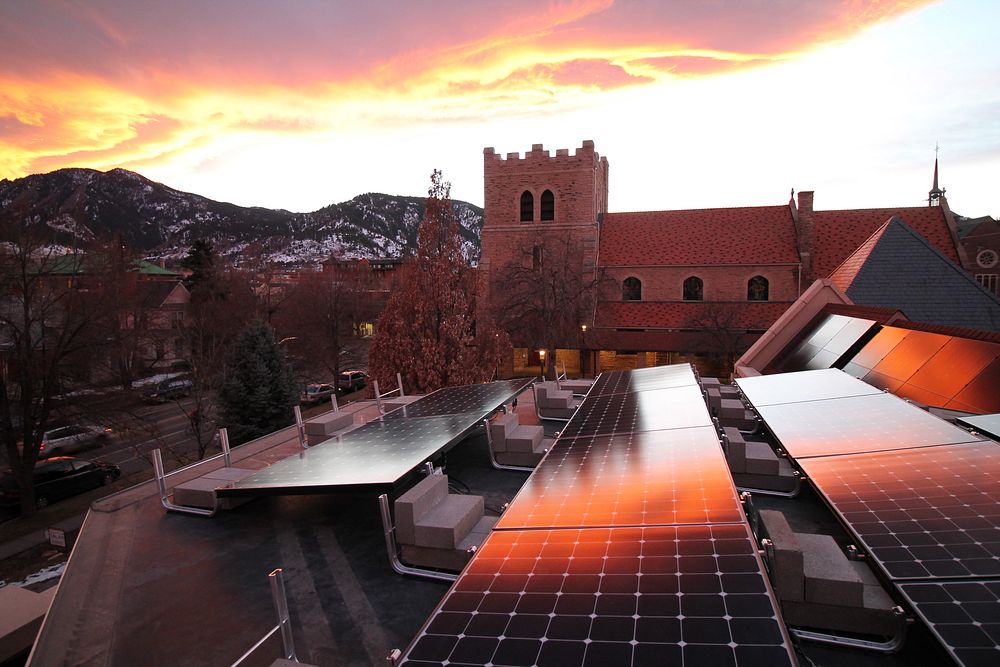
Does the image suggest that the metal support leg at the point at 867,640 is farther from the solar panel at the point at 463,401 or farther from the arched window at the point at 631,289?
the arched window at the point at 631,289

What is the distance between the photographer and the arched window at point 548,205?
38906 millimetres

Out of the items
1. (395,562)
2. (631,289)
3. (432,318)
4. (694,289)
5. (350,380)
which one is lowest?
(350,380)

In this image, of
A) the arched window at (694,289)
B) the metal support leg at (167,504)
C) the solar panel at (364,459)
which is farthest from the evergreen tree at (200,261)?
the solar panel at (364,459)

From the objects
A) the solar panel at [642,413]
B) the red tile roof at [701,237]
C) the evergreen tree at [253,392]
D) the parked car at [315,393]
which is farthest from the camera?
the red tile roof at [701,237]

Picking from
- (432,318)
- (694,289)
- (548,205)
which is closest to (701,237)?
(694,289)

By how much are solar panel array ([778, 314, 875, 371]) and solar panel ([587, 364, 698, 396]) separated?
3654 mm

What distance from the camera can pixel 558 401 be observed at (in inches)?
545

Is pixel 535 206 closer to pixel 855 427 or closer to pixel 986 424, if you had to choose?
pixel 855 427

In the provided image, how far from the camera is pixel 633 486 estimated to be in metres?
5.20

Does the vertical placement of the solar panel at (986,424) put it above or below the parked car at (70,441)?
above

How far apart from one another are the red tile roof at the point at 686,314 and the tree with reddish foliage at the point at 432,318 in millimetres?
18016

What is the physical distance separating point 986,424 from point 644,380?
7.23 meters

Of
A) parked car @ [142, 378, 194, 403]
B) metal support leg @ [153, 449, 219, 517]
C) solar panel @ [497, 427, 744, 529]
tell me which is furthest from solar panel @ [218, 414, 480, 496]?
parked car @ [142, 378, 194, 403]

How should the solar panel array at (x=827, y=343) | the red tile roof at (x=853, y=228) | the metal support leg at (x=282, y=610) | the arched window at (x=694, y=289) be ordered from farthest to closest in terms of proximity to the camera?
the arched window at (x=694, y=289)
the red tile roof at (x=853, y=228)
the solar panel array at (x=827, y=343)
the metal support leg at (x=282, y=610)
